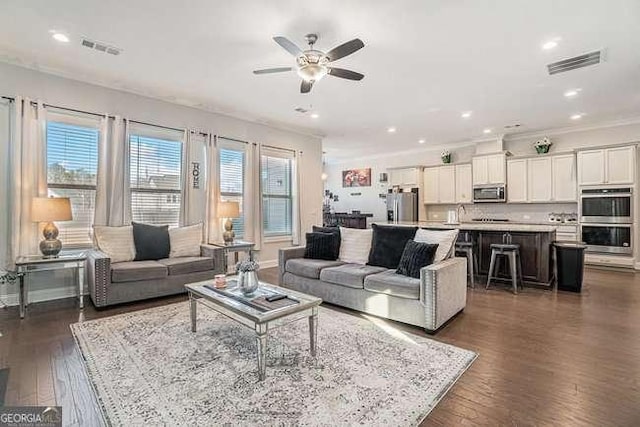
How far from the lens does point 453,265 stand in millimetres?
3309

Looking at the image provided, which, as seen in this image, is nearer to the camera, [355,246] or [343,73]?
[343,73]

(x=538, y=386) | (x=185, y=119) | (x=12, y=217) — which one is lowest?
(x=538, y=386)

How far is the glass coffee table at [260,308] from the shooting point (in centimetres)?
216

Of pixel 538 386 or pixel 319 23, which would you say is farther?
pixel 319 23

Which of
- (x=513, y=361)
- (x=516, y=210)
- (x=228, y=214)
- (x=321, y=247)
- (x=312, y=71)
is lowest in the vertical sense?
(x=513, y=361)

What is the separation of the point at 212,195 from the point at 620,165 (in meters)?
7.61

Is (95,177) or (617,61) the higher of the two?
(617,61)

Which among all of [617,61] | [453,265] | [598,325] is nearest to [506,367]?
[453,265]

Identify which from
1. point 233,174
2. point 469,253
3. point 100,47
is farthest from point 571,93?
point 100,47

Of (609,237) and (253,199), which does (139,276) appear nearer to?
(253,199)

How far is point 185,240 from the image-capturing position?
4.75 meters

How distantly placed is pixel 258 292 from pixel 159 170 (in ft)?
11.0

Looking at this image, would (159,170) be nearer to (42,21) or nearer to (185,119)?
(185,119)

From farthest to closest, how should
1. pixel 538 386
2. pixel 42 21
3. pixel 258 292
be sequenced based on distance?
pixel 42 21 < pixel 258 292 < pixel 538 386
